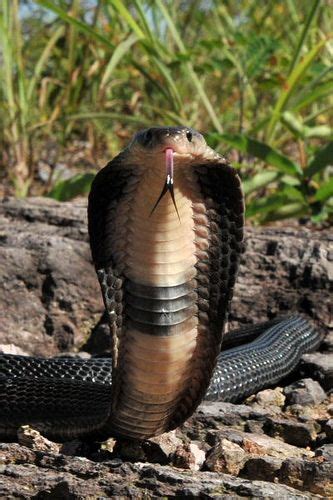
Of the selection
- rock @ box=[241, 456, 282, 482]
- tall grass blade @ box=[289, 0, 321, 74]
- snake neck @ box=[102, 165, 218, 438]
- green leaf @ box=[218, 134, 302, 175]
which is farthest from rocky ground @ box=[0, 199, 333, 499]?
tall grass blade @ box=[289, 0, 321, 74]

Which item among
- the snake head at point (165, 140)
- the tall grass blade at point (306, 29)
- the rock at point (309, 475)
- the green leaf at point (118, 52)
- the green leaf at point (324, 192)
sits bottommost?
the rock at point (309, 475)

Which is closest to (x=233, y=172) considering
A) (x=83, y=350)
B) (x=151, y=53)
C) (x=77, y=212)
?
(x=83, y=350)

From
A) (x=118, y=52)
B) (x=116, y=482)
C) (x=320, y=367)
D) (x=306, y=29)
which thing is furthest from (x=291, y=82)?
(x=116, y=482)

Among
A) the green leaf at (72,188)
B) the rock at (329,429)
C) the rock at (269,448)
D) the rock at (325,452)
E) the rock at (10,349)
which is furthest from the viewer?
the green leaf at (72,188)

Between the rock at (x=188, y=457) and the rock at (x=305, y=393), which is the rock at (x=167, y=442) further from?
the rock at (x=305, y=393)

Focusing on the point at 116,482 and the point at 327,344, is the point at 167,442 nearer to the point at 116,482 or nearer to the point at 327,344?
the point at 116,482

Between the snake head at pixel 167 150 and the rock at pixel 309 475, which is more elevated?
the snake head at pixel 167 150

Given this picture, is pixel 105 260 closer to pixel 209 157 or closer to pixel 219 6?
pixel 209 157

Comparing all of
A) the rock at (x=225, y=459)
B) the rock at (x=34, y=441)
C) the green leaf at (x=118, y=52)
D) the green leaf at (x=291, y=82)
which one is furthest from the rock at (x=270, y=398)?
the green leaf at (x=118, y=52)
